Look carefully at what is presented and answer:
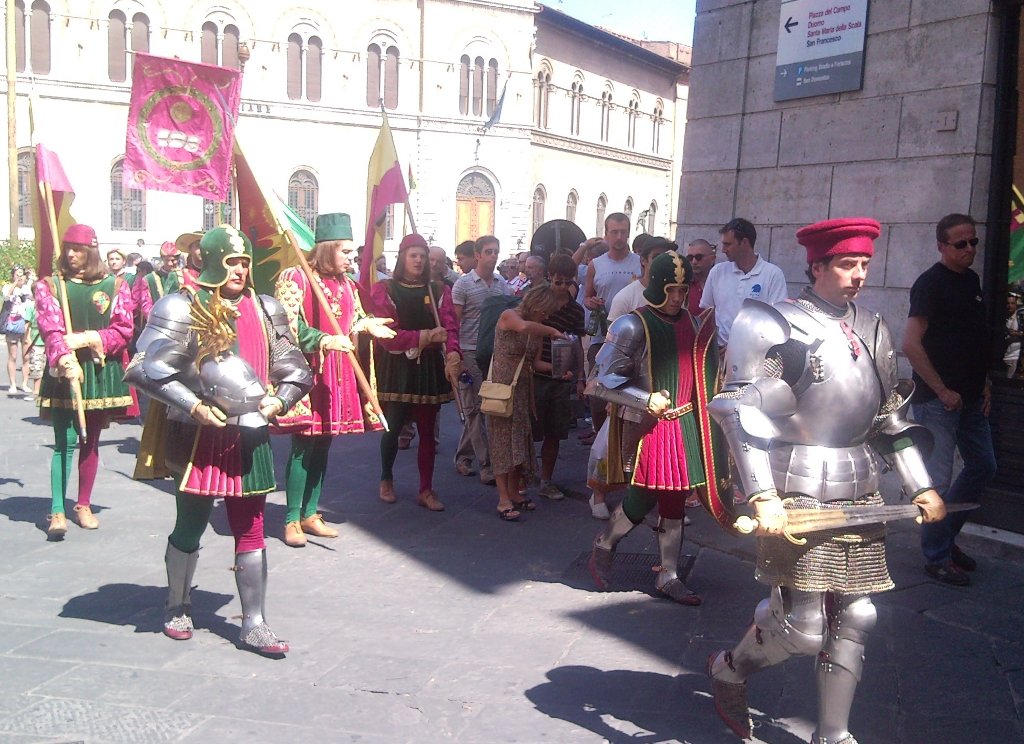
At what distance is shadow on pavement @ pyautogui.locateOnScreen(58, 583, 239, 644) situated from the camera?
4.91m

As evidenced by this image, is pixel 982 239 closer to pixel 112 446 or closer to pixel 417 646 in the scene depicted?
pixel 417 646

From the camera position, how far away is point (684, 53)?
5272 centimetres

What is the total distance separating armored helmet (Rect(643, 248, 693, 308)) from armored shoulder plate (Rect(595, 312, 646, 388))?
6.5 inches

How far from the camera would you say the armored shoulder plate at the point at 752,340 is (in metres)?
3.36

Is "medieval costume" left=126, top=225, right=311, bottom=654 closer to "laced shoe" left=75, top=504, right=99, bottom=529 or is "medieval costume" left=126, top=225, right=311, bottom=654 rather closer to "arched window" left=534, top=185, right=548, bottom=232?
"laced shoe" left=75, top=504, right=99, bottom=529

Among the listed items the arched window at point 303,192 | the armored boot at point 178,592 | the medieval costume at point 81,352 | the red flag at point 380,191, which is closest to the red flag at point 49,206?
the medieval costume at point 81,352

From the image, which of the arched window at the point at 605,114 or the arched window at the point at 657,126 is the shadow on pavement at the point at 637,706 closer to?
the arched window at the point at 605,114

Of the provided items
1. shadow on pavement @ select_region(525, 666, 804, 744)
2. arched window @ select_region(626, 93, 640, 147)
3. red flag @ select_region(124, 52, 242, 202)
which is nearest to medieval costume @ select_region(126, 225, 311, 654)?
red flag @ select_region(124, 52, 242, 202)

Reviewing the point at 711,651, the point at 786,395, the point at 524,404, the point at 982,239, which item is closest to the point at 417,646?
the point at 711,651

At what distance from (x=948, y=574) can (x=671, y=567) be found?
4.99 ft

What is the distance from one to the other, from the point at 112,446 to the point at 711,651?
22.4 ft

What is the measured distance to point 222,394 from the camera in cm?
431

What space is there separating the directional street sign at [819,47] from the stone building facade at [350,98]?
27809 mm

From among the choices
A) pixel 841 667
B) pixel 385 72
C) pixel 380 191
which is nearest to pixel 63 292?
pixel 380 191
